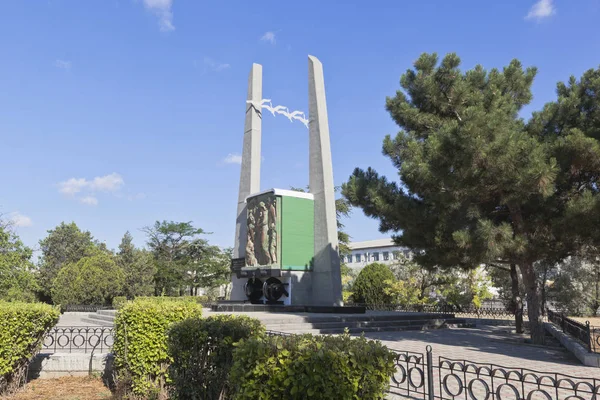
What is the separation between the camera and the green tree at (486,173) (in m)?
9.75

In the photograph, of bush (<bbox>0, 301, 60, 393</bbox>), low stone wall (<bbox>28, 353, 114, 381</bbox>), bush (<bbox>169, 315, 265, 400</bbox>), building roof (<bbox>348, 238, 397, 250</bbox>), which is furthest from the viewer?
building roof (<bbox>348, 238, 397, 250</bbox>)

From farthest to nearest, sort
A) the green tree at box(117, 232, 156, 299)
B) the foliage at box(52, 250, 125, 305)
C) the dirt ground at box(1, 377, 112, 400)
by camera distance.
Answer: the green tree at box(117, 232, 156, 299)
the foliage at box(52, 250, 125, 305)
the dirt ground at box(1, 377, 112, 400)

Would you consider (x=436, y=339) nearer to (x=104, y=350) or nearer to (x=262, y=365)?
(x=104, y=350)

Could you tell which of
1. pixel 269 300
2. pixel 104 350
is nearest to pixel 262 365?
pixel 104 350

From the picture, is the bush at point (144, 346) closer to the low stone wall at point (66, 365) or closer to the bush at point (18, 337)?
the bush at point (18, 337)

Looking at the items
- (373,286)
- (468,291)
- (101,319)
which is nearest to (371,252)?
(468,291)

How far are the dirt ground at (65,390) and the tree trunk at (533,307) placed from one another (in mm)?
10072

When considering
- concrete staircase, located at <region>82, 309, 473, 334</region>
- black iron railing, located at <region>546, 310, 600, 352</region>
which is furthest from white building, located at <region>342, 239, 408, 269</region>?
black iron railing, located at <region>546, 310, 600, 352</region>

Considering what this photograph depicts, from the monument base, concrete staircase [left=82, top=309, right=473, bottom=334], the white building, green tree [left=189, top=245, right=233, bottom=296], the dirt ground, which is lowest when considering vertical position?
the dirt ground

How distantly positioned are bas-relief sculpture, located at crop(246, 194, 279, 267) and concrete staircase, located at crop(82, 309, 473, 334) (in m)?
4.12

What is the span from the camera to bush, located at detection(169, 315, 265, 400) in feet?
17.9

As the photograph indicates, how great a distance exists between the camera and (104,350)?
10.3m

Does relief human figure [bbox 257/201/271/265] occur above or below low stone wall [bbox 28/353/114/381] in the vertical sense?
above

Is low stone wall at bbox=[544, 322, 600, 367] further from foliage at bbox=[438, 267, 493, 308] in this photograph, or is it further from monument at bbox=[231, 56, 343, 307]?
foliage at bbox=[438, 267, 493, 308]
